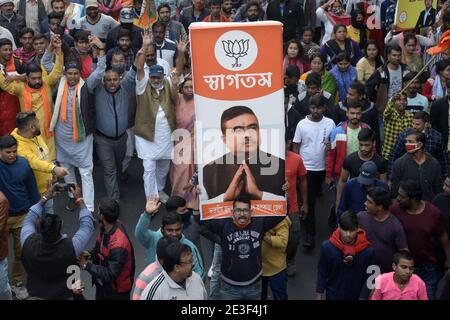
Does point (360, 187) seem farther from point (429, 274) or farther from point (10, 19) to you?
point (10, 19)

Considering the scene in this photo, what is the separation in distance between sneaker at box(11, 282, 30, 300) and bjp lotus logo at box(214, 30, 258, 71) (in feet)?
10.3

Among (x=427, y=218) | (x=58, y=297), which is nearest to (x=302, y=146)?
(x=427, y=218)

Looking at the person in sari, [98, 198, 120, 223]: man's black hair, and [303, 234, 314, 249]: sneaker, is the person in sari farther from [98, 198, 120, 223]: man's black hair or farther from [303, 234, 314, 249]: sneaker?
[98, 198, 120, 223]: man's black hair

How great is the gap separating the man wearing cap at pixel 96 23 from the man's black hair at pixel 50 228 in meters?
5.89

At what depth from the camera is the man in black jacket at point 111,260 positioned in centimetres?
680

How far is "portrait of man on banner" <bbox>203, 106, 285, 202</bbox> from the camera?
709cm

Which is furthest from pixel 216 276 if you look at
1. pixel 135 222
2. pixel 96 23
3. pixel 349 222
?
pixel 96 23

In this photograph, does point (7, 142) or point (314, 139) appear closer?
point (7, 142)

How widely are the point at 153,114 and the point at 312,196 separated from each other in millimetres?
2067

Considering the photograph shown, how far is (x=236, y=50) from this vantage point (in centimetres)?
702

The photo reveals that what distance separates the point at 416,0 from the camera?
11.6 meters

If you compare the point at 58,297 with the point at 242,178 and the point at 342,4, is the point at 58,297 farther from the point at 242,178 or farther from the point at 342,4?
the point at 342,4

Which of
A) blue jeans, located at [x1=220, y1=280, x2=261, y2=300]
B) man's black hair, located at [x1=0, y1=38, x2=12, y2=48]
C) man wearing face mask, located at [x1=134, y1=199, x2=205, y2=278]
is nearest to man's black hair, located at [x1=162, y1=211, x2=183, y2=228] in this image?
man wearing face mask, located at [x1=134, y1=199, x2=205, y2=278]

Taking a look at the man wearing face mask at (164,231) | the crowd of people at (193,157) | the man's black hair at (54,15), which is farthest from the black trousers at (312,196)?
the man's black hair at (54,15)
